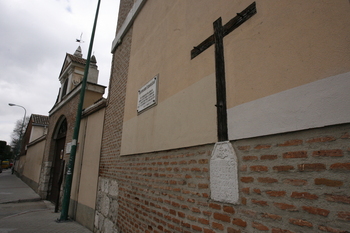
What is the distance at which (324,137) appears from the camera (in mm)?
1459

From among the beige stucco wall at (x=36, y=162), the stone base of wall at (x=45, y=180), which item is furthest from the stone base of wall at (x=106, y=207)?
the beige stucco wall at (x=36, y=162)

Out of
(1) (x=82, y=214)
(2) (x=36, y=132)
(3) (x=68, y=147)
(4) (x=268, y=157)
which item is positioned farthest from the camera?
(2) (x=36, y=132)

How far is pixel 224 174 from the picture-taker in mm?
2090

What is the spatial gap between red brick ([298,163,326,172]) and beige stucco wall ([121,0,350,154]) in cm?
62

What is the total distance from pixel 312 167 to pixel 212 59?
5.28 ft

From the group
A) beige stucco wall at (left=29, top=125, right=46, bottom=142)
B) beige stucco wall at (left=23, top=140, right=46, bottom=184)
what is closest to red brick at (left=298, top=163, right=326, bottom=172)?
beige stucco wall at (left=23, top=140, right=46, bottom=184)

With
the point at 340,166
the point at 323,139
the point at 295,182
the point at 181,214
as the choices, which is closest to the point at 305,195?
the point at 295,182

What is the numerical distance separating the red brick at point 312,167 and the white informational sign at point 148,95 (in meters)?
2.55

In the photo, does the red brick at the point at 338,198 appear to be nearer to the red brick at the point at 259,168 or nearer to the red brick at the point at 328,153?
the red brick at the point at 328,153

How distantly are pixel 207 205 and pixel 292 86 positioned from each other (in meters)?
1.46

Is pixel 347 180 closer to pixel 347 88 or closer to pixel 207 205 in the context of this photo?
pixel 347 88

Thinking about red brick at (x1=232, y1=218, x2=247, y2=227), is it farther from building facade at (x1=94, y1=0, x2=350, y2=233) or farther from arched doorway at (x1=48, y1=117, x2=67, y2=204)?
arched doorway at (x1=48, y1=117, x2=67, y2=204)

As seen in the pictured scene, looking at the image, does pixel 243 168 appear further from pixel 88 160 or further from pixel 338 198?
pixel 88 160

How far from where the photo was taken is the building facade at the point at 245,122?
145 cm
